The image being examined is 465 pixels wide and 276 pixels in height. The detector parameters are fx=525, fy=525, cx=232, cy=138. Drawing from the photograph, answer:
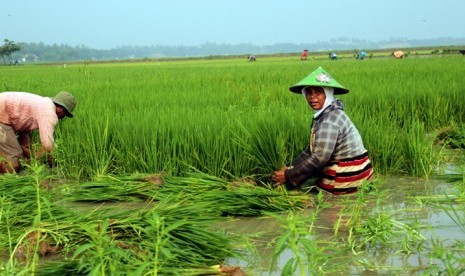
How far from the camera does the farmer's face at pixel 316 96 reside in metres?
3.29

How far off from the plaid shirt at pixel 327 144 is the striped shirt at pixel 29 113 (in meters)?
2.03

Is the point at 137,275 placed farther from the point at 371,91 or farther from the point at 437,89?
the point at 437,89

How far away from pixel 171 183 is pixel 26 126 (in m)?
1.82

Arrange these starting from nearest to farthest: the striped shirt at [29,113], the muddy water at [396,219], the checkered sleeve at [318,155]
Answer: the muddy water at [396,219]
the checkered sleeve at [318,155]
the striped shirt at [29,113]

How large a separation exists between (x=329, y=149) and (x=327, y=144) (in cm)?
4

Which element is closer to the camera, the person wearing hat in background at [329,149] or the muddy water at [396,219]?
the muddy water at [396,219]

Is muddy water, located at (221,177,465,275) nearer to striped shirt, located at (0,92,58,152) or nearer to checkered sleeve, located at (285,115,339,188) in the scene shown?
checkered sleeve, located at (285,115,339,188)

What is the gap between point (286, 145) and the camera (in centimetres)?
384

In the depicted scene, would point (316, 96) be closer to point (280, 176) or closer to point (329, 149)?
point (329, 149)

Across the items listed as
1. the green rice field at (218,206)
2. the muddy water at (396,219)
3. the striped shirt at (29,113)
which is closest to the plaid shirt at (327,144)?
the green rice field at (218,206)

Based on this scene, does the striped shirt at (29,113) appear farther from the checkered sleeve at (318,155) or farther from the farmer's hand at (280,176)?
the checkered sleeve at (318,155)

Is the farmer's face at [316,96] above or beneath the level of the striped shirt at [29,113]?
above

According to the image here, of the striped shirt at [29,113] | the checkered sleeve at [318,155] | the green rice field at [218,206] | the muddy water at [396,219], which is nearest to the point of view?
the green rice field at [218,206]

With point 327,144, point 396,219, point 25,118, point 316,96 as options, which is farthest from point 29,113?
point 396,219
